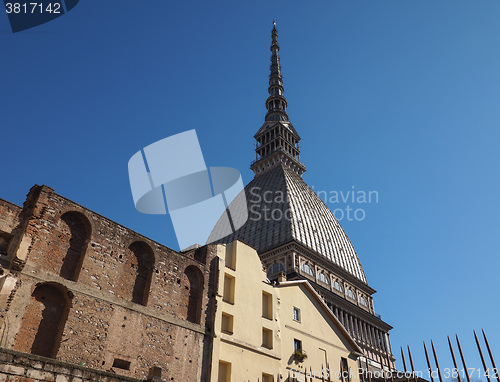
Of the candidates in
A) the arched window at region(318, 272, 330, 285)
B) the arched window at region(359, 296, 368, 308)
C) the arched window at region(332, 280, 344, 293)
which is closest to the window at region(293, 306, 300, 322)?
the arched window at region(318, 272, 330, 285)

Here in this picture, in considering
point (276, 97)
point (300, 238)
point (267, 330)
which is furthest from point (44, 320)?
point (276, 97)

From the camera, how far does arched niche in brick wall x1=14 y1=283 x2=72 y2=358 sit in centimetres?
1562

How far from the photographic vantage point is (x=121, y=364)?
697 inches

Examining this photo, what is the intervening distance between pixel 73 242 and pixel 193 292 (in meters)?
6.77

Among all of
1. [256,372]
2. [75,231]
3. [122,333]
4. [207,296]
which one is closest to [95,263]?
[75,231]

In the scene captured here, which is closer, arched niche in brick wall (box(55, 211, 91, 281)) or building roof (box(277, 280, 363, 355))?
arched niche in brick wall (box(55, 211, 91, 281))

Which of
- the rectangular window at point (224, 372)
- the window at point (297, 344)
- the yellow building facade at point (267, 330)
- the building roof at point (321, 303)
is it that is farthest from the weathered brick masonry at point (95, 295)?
the building roof at point (321, 303)

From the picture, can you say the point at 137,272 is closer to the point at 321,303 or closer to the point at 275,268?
the point at 321,303

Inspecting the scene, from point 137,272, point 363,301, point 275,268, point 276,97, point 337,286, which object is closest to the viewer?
point 137,272

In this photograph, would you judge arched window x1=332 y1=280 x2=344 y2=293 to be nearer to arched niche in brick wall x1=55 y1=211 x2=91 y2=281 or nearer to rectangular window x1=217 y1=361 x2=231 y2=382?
rectangular window x1=217 y1=361 x2=231 y2=382

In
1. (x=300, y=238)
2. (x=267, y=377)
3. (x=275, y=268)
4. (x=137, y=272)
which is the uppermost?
(x=300, y=238)

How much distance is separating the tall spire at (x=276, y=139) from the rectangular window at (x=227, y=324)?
69.3 m

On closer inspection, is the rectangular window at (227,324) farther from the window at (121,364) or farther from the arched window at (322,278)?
the arched window at (322,278)

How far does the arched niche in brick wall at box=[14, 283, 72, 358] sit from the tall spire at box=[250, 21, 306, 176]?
75.8m
